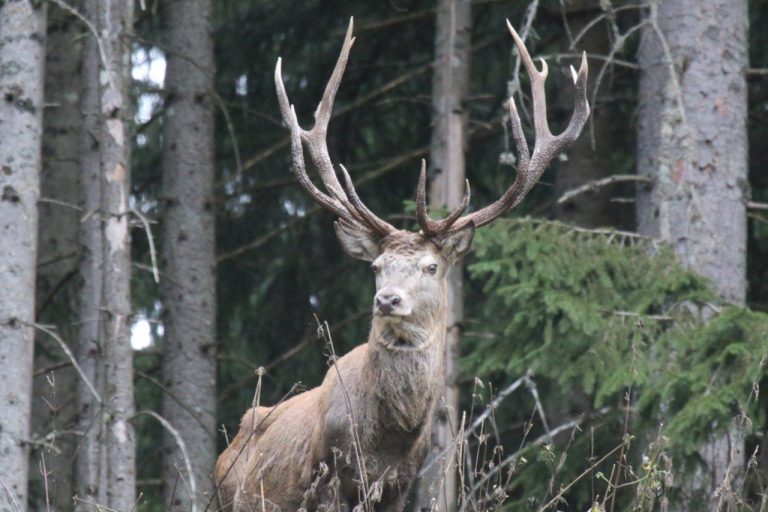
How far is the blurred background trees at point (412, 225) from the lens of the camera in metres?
8.87

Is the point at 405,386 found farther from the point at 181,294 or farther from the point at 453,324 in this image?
the point at 181,294

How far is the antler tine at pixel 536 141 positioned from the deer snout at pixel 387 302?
707 millimetres

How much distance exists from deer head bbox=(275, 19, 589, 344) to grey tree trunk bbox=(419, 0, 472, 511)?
2794 mm

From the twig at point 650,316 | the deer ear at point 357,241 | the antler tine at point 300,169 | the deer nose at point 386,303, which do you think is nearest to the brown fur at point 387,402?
the deer ear at point 357,241

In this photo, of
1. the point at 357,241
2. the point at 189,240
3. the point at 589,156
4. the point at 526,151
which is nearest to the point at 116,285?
the point at 357,241

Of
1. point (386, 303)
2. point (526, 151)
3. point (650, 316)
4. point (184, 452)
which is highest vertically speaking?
point (526, 151)

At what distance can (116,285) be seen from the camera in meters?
8.90

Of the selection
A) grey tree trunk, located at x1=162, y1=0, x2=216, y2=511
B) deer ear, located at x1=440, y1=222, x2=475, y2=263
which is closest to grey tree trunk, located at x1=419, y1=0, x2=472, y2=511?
grey tree trunk, located at x1=162, y1=0, x2=216, y2=511

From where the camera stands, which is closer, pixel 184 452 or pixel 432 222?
pixel 432 222

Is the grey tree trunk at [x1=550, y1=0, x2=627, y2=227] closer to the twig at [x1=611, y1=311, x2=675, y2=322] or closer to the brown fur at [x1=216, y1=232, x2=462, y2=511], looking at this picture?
the twig at [x1=611, y1=311, x2=675, y2=322]

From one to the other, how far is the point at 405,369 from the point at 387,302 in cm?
46

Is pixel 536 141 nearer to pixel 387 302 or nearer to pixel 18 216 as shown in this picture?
pixel 387 302

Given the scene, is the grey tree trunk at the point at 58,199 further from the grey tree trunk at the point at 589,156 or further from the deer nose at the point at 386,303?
the deer nose at the point at 386,303

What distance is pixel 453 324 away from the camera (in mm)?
11273
